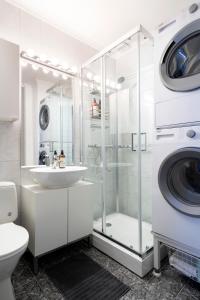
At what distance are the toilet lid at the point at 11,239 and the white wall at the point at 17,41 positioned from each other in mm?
503

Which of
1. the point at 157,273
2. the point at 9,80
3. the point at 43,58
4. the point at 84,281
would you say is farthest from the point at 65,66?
the point at 157,273

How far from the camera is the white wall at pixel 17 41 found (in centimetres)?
169

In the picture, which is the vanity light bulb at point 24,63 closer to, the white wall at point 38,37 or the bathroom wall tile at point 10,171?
the white wall at point 38,37

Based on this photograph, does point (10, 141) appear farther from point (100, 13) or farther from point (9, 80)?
point (100, 13)

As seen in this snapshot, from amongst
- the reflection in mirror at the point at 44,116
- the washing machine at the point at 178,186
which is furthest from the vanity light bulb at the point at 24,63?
the washing machine at the point at 178,186

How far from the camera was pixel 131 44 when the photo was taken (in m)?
1.79

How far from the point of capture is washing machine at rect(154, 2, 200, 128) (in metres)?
1.20

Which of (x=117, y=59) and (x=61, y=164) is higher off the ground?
(x=117, y=59)

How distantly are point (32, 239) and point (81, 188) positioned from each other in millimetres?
598

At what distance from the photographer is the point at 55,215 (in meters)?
1.59

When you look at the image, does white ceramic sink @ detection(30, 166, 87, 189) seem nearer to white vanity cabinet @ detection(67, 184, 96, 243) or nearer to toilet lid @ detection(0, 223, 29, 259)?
white vanity cabinet @ detection(67, 184, 96, 243)

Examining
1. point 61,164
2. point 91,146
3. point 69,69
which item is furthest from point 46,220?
point 69,69

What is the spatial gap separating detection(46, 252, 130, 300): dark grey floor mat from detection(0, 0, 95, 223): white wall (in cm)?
88

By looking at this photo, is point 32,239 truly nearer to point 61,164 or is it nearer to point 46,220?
point 46,220
